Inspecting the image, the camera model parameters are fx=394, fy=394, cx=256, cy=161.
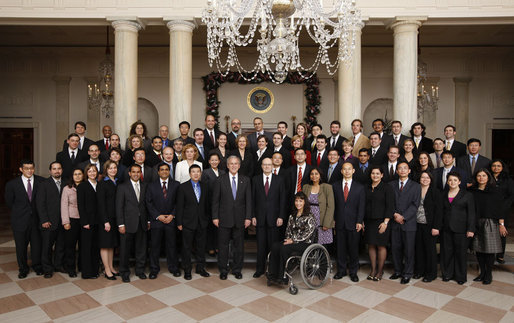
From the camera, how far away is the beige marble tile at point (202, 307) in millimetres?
4148

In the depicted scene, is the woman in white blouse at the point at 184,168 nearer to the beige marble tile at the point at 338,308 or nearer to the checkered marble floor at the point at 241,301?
the checkered marble floor at the point at 241,301

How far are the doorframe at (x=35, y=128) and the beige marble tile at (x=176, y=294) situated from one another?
9.51 metres

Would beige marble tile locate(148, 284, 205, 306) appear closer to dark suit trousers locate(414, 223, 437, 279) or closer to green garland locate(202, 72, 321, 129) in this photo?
dark suit trousers locate(414, 223, 437, 279)

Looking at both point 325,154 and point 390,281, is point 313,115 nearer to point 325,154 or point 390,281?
A: point 325,154

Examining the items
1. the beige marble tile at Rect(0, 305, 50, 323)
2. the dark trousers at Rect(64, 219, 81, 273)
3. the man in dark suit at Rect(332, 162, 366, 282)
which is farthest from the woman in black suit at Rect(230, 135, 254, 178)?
the beige marble tile at Rect(0, 305, 50, 323)

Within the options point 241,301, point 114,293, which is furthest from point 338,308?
point 114,293

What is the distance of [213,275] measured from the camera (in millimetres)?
5469

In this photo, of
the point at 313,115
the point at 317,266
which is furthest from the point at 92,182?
the point at 313,115

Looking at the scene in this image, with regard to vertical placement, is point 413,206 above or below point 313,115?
below

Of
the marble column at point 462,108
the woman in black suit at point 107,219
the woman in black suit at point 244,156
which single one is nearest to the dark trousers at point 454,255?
the woman in black suit at point 244,156

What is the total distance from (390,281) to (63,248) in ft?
14.8

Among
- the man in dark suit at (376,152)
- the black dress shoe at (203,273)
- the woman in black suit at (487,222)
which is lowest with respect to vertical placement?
the black dress shoe at (203,273)

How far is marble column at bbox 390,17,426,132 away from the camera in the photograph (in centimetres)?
787

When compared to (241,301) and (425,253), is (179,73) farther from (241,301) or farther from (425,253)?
(425,253)
